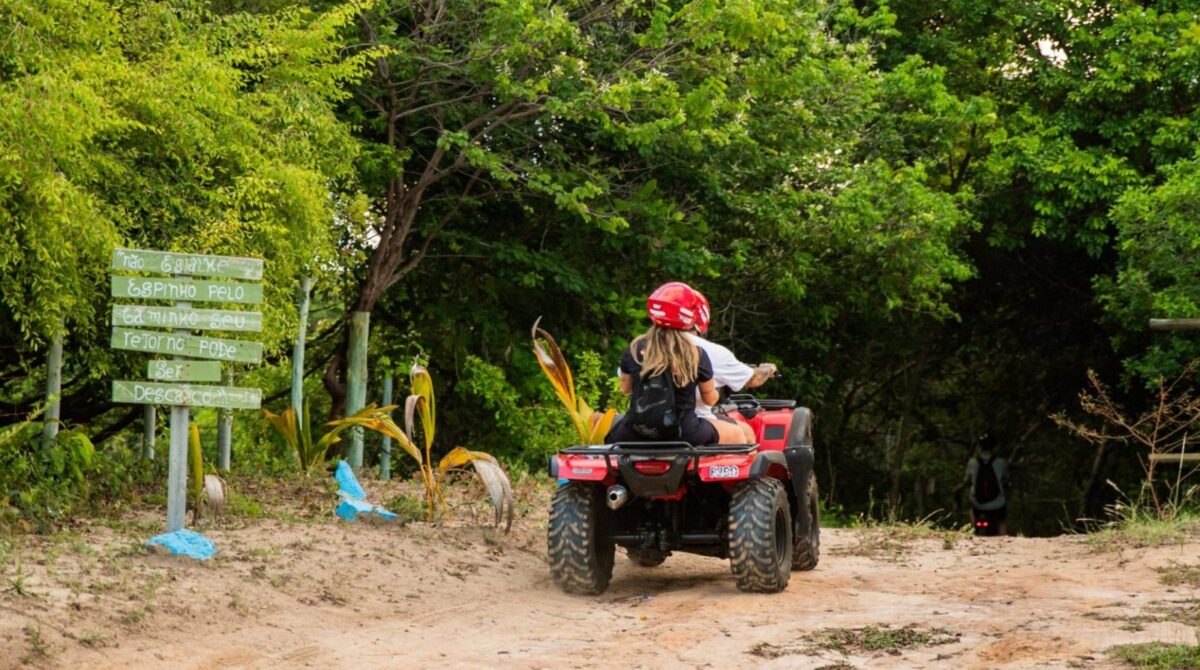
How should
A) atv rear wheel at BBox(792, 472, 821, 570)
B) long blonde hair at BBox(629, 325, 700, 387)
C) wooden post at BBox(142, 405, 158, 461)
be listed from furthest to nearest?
wooden post at BBox(142, 405, 158, 461), atv rear wheel at BBox(792, 472, 821, 570), long blonde hair at BBox(629, 325, 700, 387)

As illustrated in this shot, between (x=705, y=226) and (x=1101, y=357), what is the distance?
29.7 ft

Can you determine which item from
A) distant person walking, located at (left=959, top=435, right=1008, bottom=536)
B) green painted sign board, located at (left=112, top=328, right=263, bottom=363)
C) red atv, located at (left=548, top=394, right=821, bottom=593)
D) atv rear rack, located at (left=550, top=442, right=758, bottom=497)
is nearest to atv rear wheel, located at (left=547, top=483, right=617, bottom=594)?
red atv, located at (left=548, top=394, right=821, bottom=593)

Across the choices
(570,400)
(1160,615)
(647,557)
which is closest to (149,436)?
(570,400)

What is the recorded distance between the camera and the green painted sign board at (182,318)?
9000mm

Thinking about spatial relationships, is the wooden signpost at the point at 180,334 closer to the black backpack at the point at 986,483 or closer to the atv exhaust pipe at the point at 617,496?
the atv exhaust pipe at the point at 617,496

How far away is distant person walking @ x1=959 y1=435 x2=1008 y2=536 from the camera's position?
1914cm

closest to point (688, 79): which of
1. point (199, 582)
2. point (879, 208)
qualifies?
point (879, 208)

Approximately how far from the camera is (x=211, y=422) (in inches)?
963

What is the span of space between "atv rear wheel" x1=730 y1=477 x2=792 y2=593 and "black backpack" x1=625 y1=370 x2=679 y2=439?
51 centimetres

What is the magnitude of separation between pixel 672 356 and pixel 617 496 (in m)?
0.82

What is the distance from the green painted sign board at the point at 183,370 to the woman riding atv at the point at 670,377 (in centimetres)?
234

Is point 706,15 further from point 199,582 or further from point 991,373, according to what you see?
point 991,373

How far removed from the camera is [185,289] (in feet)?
30.1

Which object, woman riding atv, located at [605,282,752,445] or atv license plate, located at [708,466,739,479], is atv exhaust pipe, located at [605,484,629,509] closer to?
woman riding atv, located at [605,282,752,445]
